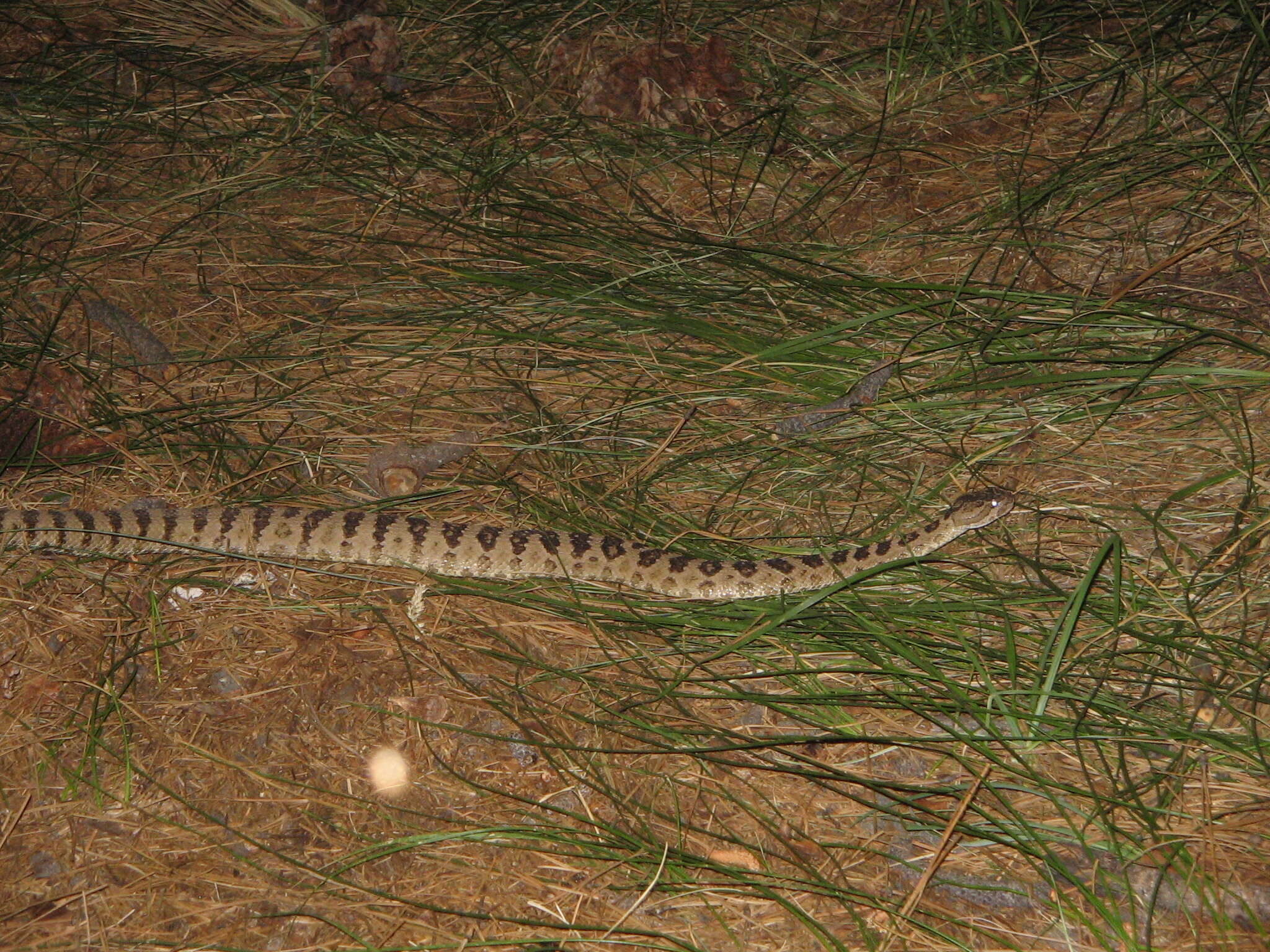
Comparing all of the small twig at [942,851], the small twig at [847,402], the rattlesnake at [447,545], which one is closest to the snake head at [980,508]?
the rattlesnake at [447,545]

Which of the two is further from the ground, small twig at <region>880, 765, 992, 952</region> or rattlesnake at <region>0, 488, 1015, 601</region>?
small twig at <region>880, 765, 992, 952</region>

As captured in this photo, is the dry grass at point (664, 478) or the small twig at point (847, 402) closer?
the dry grass at point (664, 478)

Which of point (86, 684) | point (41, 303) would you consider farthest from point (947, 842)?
point (41, 303)

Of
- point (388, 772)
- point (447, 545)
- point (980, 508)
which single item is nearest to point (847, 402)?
point (980, 508)

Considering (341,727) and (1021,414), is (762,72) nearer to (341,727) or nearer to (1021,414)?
(1021,414)

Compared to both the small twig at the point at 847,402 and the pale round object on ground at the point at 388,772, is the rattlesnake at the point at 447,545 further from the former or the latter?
the pale round object on ground at the point at 388,772

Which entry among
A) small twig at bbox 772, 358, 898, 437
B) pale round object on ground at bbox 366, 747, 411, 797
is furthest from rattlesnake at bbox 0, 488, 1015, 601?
pale round object on ground at bbox 366, 747, 411, 797

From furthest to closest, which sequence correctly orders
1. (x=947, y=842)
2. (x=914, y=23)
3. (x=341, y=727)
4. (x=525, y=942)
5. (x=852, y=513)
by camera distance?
(x=914, y=23), (x=852, y=513), (x=341, y=727), (x=947, y=842), (x=525, y=942)

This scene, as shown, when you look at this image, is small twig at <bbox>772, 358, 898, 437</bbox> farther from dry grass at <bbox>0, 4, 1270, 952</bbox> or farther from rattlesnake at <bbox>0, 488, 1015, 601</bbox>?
rattlesnake at <bbox>0, 488, 1015, 601</bbox>
